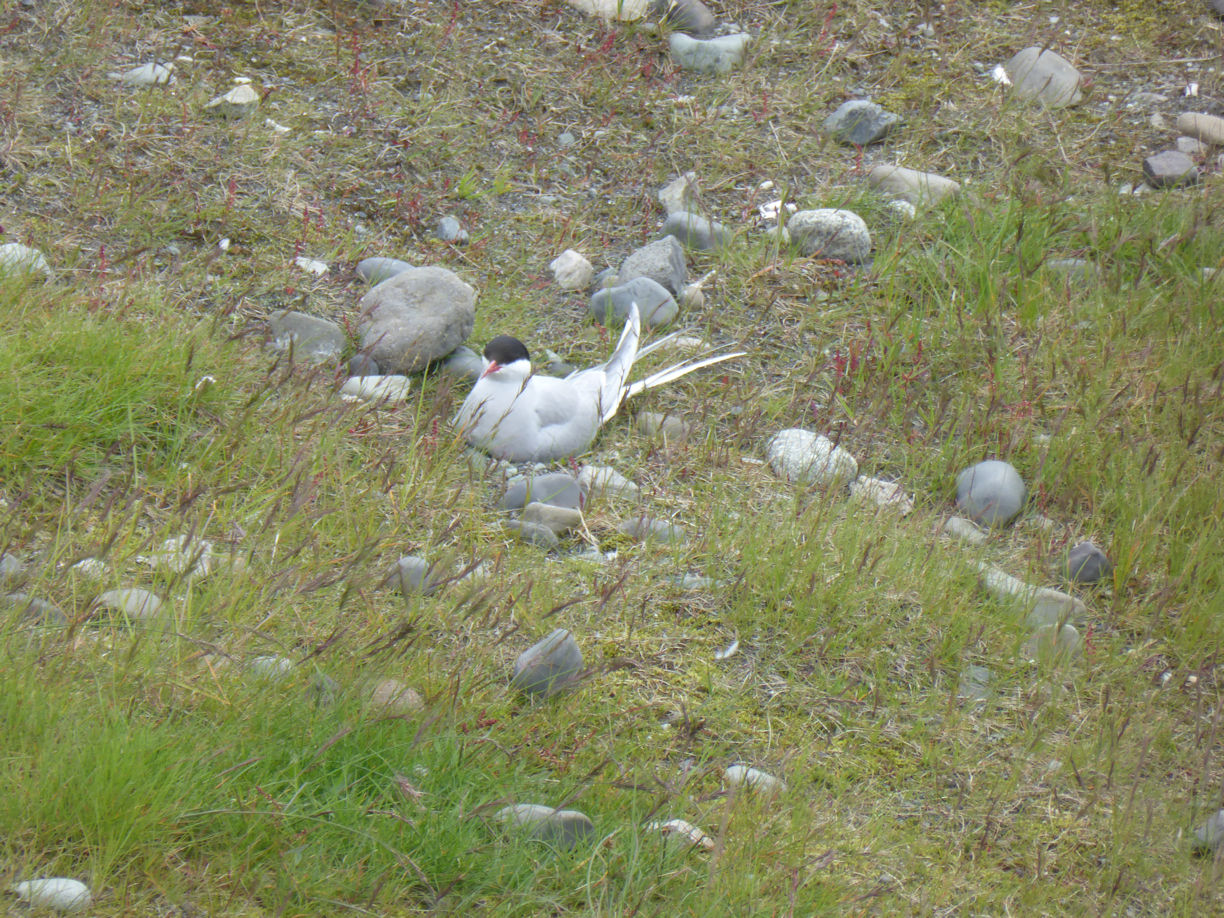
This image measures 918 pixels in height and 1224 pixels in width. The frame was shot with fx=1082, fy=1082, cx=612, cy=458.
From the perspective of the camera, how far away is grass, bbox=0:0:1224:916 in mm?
1887

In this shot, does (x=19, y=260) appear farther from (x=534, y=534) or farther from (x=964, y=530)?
(x=964, y=530)

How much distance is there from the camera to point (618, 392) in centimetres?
338

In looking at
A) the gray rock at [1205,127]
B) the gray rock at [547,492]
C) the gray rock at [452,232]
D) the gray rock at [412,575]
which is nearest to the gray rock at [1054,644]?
the gray rock at [547,492]

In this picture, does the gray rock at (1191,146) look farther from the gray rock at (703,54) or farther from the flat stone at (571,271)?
the flat stone at (571,271)

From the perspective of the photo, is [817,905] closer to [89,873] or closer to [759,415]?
[89,873]

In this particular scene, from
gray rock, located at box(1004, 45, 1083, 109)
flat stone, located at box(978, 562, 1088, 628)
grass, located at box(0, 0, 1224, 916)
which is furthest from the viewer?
gray rock, located at box(1004, 45, 1083, 109)

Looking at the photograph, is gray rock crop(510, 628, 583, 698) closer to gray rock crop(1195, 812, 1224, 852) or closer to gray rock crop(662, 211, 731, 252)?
gray rock crop(1195, 812, 1224, 852)

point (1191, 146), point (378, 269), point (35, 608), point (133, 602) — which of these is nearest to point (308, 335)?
point (378, 269)

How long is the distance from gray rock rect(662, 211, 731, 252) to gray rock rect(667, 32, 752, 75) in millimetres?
1123

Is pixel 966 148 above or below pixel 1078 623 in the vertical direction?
above

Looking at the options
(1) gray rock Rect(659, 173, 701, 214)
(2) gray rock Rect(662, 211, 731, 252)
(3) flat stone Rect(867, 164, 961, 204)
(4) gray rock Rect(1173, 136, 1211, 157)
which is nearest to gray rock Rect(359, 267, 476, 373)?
(2) gray rock Rect(662, 211, 731, 252)

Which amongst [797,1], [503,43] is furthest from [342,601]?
[797,1]

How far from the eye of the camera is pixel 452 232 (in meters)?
4.02

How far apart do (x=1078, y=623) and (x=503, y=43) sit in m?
3.43
